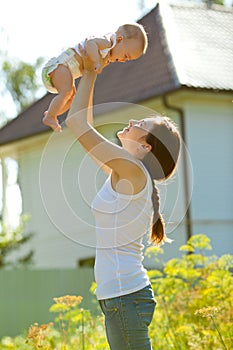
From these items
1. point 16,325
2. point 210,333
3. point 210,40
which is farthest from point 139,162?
point 210,40

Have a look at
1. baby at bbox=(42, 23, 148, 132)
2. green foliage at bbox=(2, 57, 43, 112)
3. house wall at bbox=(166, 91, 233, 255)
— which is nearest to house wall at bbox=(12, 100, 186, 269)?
baby at bbox=(42, 23, 148, 132)

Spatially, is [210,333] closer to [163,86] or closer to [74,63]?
[74,63]

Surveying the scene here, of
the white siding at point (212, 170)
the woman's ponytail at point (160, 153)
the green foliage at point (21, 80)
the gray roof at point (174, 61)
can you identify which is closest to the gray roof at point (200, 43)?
the gray roof at point (174, 61)

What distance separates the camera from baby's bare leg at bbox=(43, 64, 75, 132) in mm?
4164

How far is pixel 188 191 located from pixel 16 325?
15.3 feet

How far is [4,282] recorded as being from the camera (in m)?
14.5

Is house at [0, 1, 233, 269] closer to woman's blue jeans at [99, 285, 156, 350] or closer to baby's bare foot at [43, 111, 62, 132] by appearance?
baby's bare foot at [43, 111, 62, 132]

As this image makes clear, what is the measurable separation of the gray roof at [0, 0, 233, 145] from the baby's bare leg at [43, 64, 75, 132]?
12.6 metres

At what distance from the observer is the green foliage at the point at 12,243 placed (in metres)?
19.4

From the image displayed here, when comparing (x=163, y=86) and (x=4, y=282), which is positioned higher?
(x=163, y=86)

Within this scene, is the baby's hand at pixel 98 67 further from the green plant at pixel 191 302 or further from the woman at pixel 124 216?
the green plant at pixel 191 302

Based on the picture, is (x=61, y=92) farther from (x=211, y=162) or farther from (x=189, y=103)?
(x=211, y=162)

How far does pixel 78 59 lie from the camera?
166 inches

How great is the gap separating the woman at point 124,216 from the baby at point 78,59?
0.14m
